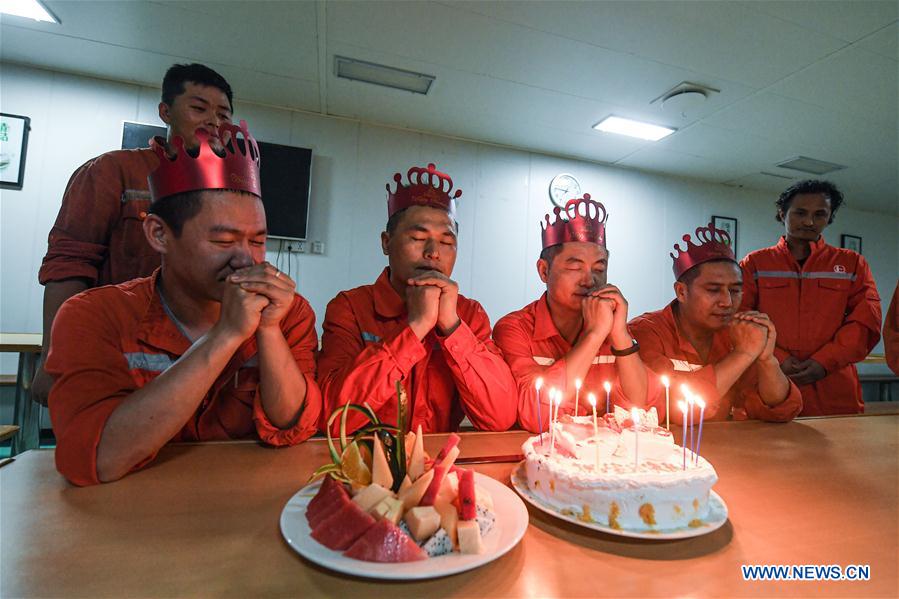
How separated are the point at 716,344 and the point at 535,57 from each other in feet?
8.73

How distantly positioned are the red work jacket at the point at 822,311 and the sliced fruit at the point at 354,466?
331 centimetres

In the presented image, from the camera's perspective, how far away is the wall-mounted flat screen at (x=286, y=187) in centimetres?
448

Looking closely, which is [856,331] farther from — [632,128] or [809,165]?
[809,165]

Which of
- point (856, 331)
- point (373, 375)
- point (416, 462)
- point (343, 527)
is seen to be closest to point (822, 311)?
point (856, 331)

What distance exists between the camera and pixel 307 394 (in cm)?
137

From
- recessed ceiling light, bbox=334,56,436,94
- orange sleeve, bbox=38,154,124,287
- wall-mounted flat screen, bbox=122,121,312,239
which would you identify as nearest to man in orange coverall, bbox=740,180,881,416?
recessed ceiling light, bbox=334,56,436,94

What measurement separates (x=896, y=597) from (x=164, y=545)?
123 cm

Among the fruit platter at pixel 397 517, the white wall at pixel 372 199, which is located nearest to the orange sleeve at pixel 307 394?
the fruit platter at pixel 397 517

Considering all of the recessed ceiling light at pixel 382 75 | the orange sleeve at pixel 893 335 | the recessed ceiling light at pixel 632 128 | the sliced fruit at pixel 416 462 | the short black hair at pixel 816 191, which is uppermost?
the recessed ceiling light at pixel 632 128

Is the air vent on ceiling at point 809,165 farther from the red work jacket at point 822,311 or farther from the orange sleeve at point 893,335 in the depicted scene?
the orange sleeve at point 893,335

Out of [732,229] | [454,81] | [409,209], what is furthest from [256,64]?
[732,229]

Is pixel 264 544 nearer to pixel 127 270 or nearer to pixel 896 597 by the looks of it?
pixel 896 597

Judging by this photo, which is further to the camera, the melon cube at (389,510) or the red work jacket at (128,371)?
the red work jacket at (128,371)

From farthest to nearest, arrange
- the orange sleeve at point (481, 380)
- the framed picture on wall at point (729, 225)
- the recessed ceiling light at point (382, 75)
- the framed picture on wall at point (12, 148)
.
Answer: the framed picture on wall at point (729, 225) < the framed picture on wall at point (12, 148) < the recessed ceiling light at point (382, 75) < the orange sleeve at point (481, 380)
